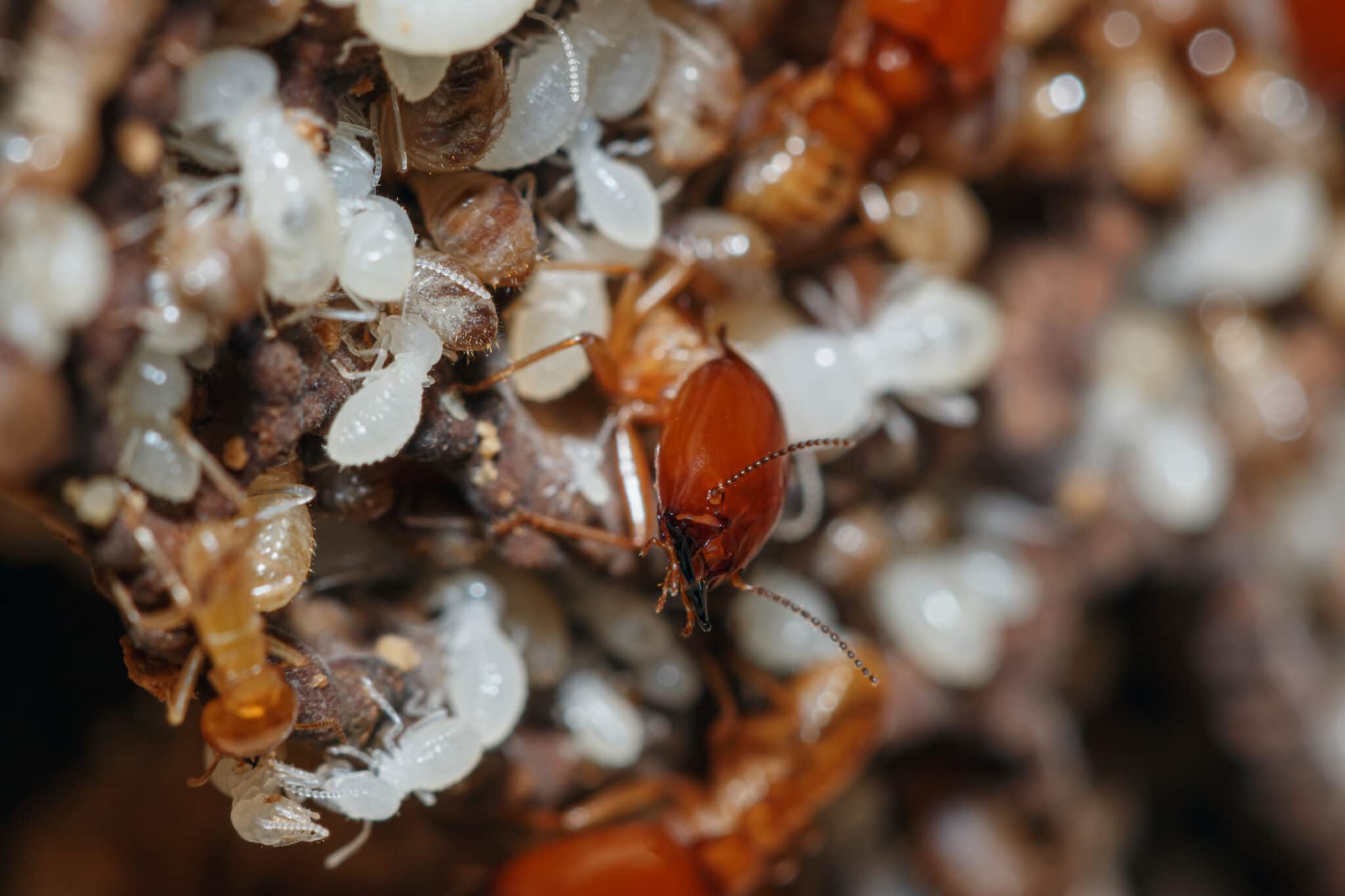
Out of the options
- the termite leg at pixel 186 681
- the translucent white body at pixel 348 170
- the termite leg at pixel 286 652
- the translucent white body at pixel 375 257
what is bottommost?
the termite leg at pixel 286 652

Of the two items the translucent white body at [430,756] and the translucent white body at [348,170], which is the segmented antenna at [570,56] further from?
the translucent white body at [430,756]

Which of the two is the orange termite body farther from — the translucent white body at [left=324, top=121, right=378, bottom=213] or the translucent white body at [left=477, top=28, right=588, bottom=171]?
the translucent white body at [left=324, top=121, right=378, bottom=213]

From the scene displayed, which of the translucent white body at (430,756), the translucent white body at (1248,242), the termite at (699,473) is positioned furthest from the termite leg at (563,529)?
the translucent white body at (1248,242)

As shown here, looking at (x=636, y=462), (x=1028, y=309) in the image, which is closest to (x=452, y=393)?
(x=636, y=462)

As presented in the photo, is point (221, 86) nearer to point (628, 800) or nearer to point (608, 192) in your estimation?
point (608, 192)

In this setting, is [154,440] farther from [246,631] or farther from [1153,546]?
[1153,546]
